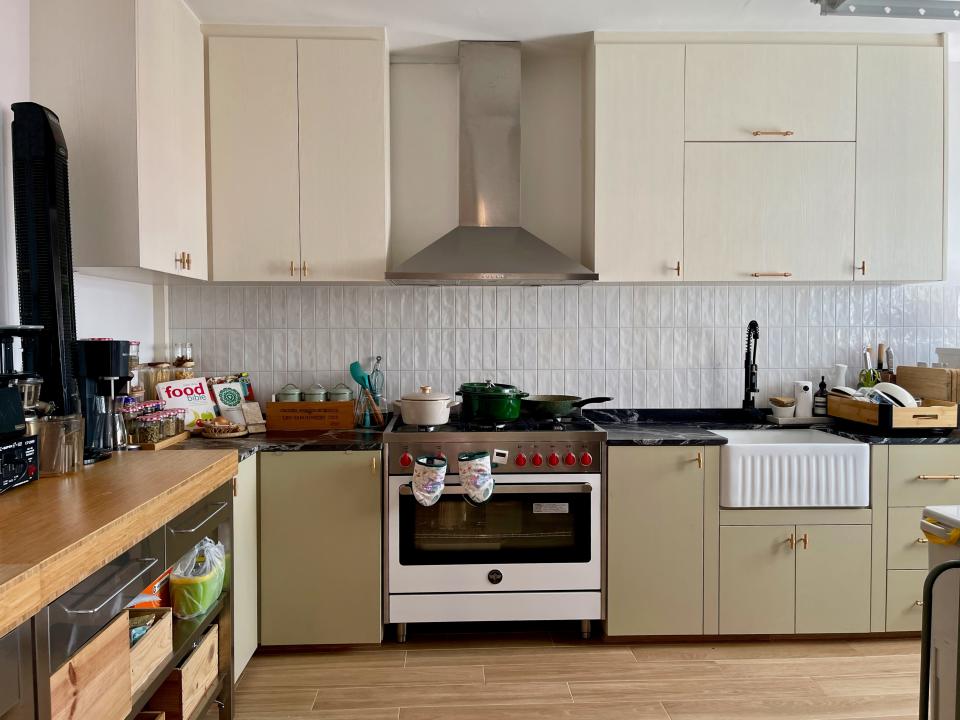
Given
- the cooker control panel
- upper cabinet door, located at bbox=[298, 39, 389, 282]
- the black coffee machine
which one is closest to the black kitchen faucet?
the cooker control panel

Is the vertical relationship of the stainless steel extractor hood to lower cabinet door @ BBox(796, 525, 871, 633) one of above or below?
above

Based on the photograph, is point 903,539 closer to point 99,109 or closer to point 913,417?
point 913,417

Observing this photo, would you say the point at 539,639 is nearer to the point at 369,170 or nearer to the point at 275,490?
the point at 275,490

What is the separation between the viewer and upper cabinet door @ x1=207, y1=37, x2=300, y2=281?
114 inches

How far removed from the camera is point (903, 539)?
2.82m

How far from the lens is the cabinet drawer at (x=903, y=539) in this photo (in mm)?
2824

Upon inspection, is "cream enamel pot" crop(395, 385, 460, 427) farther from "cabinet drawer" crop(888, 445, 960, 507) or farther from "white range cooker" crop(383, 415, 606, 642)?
"cabinet drawer" crop(888, 445, 960, 507)

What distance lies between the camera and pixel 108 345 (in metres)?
2.04

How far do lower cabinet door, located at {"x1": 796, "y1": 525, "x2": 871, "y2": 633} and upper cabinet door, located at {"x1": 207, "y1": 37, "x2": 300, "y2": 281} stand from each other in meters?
2.40

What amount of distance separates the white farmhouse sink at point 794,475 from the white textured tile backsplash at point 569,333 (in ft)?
2.16

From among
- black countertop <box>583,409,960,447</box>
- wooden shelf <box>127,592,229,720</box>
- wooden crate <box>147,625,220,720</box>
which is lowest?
wooden crate <box>147,625,220,720</box>

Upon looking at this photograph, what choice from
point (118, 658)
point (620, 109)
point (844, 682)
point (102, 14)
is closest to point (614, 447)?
point (844, 682)

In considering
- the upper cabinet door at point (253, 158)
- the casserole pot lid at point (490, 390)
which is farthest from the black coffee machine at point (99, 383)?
the casserole pot lid at point (490, 390)

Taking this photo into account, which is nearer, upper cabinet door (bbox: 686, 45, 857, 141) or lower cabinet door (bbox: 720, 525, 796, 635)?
lower cabinet door (bbox: 720, 525, 796, 635)
